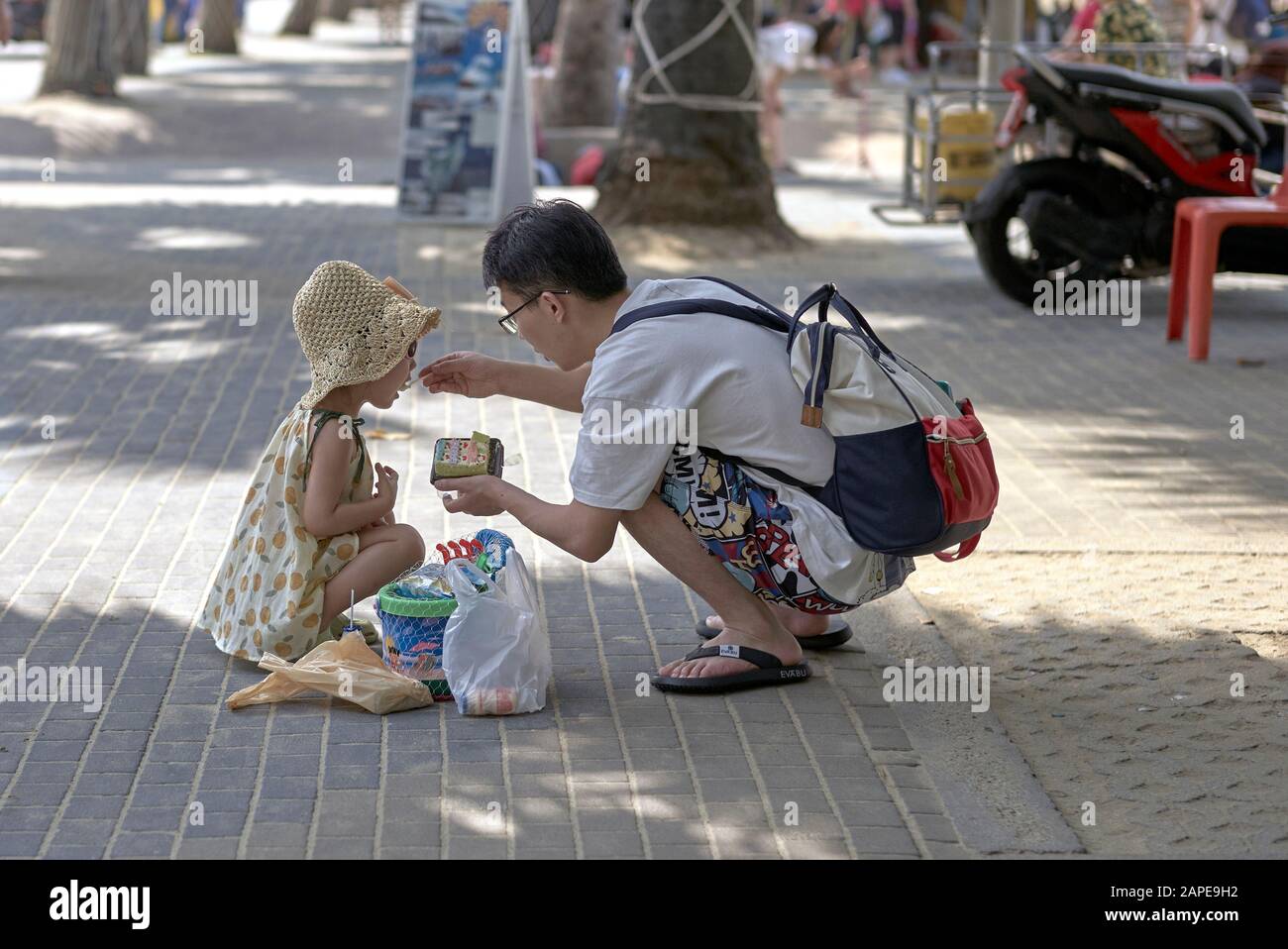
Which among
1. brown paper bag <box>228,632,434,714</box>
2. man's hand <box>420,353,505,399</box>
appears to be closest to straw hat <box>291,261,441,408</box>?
man's hand <box>420,353,505,399</box>

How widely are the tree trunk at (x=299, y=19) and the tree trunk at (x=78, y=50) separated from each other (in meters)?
18.0

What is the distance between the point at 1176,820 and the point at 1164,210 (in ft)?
21.0

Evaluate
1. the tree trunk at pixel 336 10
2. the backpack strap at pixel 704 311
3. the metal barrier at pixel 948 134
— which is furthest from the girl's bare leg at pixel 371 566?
the tree trunk at pixel 336 10

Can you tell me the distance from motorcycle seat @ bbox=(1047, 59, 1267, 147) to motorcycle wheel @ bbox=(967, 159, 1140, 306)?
53 cm

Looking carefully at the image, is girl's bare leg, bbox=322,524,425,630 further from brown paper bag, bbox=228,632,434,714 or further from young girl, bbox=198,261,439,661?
brown paper bag, bbox=228,632,434,714

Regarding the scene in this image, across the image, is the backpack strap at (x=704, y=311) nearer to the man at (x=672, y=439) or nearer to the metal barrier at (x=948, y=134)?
the man at (x=672, y=439)

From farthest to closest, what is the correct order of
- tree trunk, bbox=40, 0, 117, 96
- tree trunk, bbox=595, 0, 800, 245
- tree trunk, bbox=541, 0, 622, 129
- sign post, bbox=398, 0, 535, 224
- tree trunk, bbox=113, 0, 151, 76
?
tree trunk, bbox=113, 0, 151, 76, tree trunk, bbox=40, 0, 117, 96, tree trunk, bbox=541, 0, 622, 129, sign post, bbox=398, 0, 535, 224, tree trunk, bbox=595, 0, 800, 245

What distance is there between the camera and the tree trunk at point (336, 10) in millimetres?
46537

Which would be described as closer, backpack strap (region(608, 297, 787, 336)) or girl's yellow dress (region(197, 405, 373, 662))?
backpack strap (region(608, 297, 787, 336))

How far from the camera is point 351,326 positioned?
4277 mm

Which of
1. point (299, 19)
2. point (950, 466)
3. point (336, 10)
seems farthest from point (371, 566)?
point (336, 10)

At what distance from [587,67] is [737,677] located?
15476 mm

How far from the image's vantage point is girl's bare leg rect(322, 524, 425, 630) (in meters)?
4.37

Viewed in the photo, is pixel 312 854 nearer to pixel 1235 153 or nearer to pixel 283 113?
pixel 1235 153
